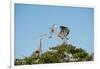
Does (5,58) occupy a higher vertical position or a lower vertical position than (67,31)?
lower

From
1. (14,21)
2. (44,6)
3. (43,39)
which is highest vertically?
(44,6)

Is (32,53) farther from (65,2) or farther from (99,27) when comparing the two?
(99,27)

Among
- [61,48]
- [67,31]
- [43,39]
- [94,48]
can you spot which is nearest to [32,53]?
[43,39]

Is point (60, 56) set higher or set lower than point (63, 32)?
lower

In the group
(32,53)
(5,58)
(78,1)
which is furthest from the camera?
(78,1)

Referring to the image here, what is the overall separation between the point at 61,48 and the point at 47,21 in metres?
0.28

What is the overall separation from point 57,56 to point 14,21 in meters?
0.51

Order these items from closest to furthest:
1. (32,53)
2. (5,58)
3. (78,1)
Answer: (5,58)
(32,53)
(78,1)

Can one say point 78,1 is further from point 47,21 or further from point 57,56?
point 57,56

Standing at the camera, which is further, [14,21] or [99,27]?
[99,27]

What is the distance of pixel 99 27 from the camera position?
1.90m

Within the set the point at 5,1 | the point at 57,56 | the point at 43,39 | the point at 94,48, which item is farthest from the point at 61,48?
the point at 5,1

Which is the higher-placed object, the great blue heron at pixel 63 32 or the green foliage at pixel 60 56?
the great blue heron at pixel 63 32

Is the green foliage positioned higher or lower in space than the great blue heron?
lower
